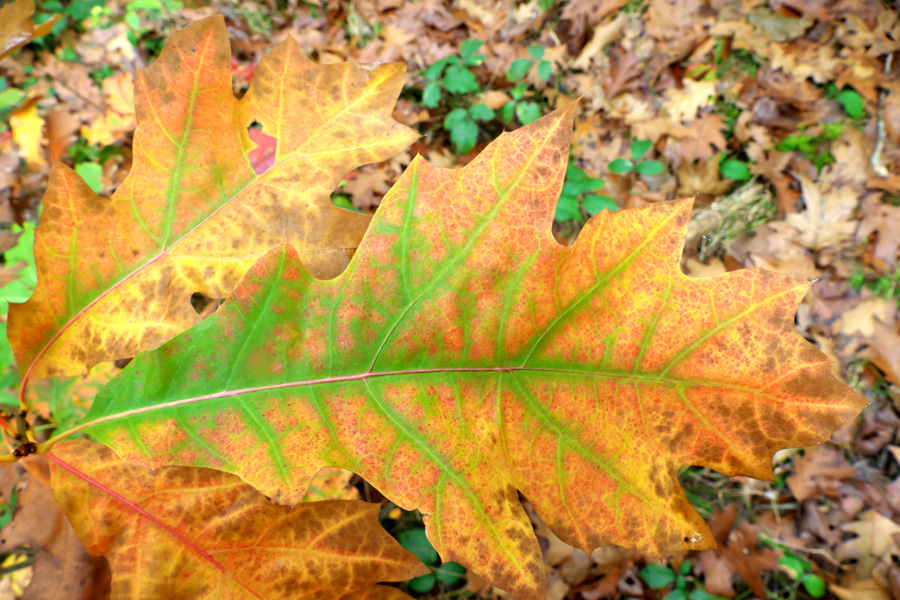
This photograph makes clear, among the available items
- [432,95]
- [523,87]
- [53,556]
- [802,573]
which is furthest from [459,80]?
[802,573]

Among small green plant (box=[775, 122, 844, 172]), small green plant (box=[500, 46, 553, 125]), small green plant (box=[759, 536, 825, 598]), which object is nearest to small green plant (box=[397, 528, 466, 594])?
small green plant (box=[759, 536, 825, 598])

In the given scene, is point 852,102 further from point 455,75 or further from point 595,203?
point 455,75

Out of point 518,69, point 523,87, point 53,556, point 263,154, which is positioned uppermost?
point 263,154

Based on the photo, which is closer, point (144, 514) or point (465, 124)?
point (144, 514)

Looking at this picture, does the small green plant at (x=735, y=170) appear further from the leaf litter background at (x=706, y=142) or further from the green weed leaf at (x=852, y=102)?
the green weed leaf at (x=852, y=102)

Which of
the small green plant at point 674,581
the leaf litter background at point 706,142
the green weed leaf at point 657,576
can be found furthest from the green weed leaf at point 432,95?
the small green plant at point 674,581

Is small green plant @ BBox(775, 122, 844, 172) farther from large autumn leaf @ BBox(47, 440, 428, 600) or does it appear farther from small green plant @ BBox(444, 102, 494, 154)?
large autumn leaf @ BBox(47, 440, 428, 600)

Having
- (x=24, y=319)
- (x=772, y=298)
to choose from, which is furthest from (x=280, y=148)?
(x=772, y=298)
